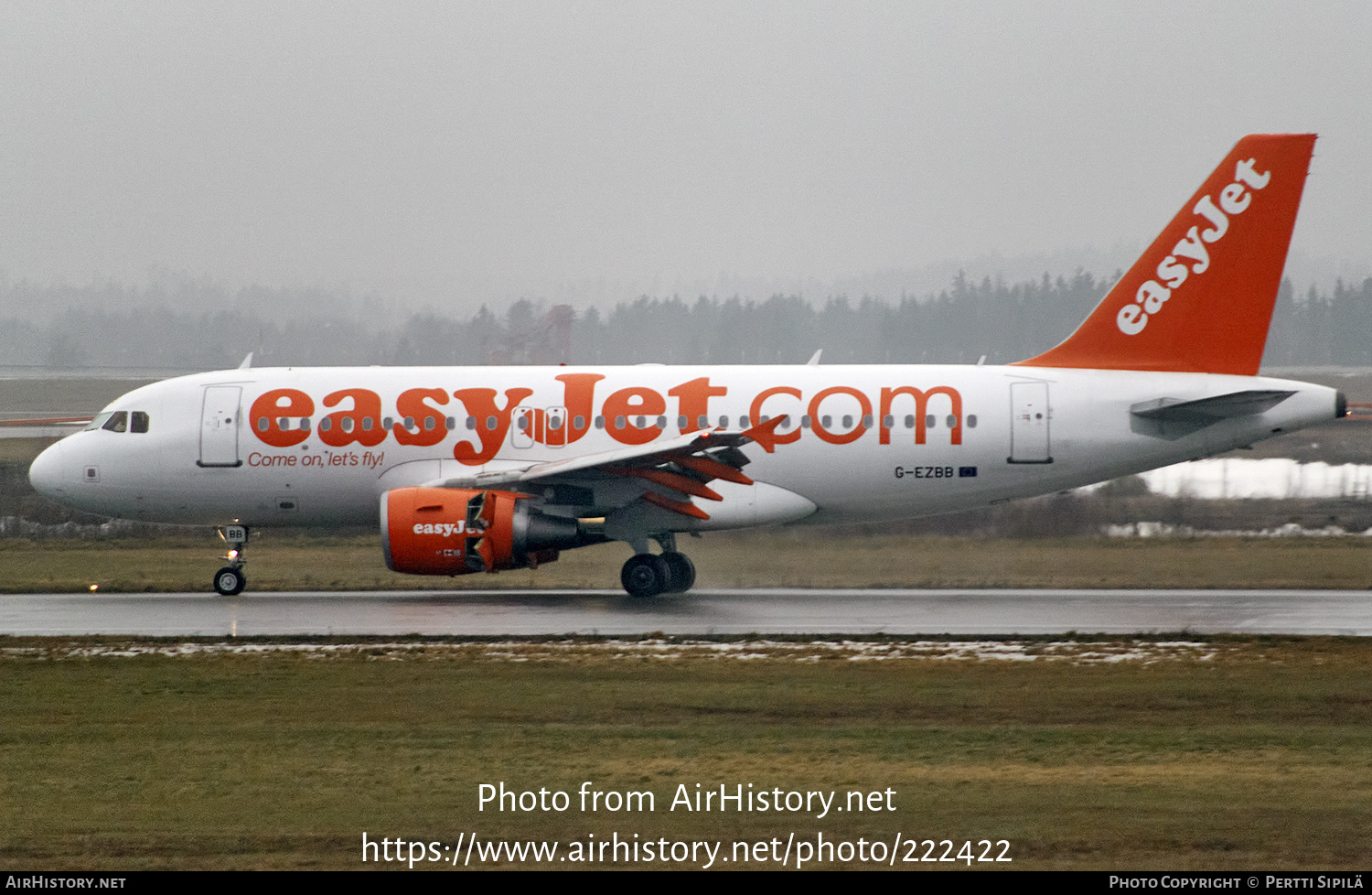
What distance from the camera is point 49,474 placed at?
72.8 feet

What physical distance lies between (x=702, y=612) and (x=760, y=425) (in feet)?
9.37

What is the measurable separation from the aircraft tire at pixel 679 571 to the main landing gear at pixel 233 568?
6.31 m

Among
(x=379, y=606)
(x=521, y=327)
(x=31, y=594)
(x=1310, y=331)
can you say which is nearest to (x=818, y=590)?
(x=379, y=606)

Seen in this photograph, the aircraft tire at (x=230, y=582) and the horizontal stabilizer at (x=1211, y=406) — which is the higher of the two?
the horizontal stabilizer at (x=1211, y=406)

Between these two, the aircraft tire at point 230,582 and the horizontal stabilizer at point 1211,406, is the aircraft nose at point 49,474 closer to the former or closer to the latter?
the aircraft tire at point 230,582

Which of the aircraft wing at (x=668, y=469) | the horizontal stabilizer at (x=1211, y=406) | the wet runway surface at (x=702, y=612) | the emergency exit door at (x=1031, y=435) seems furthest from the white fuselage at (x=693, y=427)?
the wet runway surface at (x=702, y=612)

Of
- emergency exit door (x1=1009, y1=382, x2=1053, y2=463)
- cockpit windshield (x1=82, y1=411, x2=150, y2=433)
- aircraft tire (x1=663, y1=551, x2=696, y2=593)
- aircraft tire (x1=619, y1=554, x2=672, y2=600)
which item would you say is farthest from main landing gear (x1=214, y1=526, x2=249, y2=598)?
emergency exit door (x1=1009, y1=382, x2=1053, y2=463)

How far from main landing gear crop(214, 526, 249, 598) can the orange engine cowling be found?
3185 millimetres

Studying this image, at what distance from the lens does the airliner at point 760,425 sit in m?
20.7

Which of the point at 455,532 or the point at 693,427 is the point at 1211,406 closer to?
the point at 693,427

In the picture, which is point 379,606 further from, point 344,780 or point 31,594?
point 344,780

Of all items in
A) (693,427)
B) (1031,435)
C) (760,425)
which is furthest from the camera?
(693,427)

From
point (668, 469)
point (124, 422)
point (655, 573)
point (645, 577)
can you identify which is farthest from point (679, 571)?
point (124, 422)

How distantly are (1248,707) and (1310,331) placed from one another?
44151 millimetres
